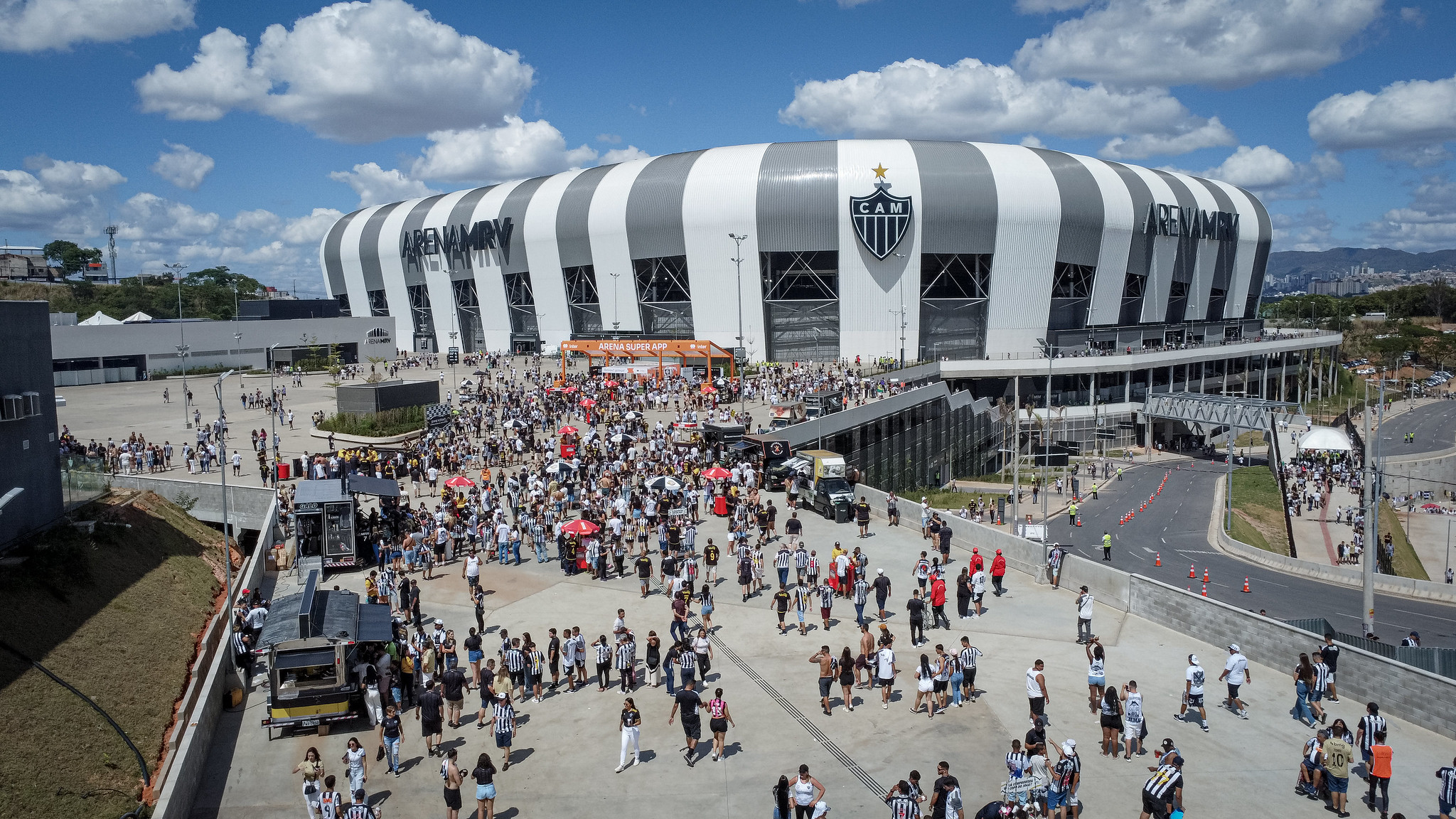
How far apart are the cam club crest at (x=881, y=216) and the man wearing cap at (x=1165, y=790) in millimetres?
59195

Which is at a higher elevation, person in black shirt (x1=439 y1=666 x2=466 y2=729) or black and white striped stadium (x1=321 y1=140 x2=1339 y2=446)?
black and white striped stadium (x1=321 y1=140 x2=1339 y2=446)

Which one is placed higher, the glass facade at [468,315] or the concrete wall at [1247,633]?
the glass facade at [468,315]

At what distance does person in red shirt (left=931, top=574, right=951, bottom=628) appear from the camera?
17406 millimetres

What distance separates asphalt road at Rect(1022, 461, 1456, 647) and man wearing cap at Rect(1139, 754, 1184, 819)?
1851 cm

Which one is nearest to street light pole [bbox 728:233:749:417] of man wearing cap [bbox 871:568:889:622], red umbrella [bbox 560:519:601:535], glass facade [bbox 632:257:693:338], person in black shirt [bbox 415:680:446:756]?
glass facade [bbox 632:257:693:338]

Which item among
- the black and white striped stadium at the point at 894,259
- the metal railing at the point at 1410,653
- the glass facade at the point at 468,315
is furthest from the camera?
the glass facade at the point at 468,315

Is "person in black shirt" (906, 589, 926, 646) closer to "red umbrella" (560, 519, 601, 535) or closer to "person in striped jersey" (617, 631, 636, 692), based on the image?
"person in striped jersey" (617, 631, 636, 692)

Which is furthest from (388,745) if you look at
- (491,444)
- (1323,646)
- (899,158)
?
(899,158)

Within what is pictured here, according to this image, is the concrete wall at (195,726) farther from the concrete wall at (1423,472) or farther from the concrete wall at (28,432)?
the concrete wall at (1423,472)

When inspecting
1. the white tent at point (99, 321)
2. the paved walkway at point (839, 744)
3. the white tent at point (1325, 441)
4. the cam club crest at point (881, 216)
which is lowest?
the white tent at point (1325, 441)

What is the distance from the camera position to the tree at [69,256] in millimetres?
145000

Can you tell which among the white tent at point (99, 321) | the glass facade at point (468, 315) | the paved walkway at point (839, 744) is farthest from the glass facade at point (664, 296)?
the paved walkway at point (839, 744)

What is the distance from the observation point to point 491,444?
33.8 m

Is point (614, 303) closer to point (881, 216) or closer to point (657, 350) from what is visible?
point (657, 350)
